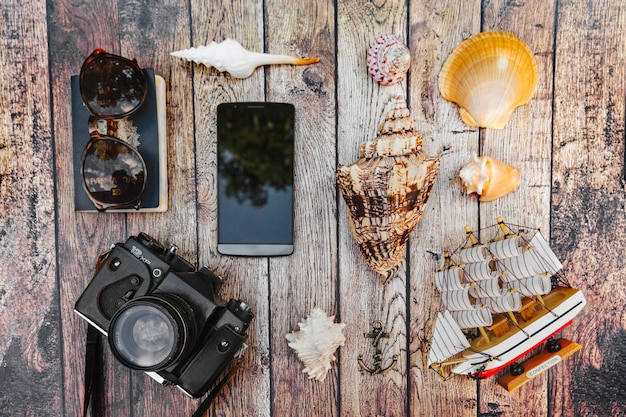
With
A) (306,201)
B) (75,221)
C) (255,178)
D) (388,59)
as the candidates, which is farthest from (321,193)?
(75,221)

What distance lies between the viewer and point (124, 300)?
0.77m

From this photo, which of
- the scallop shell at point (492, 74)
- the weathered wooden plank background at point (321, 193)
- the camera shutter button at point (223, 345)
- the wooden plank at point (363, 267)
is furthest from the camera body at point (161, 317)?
the scallop shell at point (492, 74)

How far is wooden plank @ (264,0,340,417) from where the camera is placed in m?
0.86

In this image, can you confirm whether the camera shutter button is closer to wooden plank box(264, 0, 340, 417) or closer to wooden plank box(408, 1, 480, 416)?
wooden plank box(264, 0, 340, 417)

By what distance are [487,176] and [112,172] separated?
28.4 inches

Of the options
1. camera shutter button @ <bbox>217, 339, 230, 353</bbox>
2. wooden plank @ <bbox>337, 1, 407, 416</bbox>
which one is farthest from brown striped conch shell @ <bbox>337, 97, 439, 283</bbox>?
camera shutter button @ <bbox>217, 339, 230, 353</bbox>

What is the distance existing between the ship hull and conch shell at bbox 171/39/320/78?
680mm

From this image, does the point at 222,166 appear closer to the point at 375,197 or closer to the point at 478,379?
the point at 375,197

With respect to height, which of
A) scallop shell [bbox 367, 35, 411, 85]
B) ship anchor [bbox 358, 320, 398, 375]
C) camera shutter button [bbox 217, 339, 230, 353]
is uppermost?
scallop shell [bbox 367, 35, 411, 85]

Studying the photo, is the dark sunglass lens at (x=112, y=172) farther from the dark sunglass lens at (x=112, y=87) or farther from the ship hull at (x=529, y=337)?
the ship hull at (x=529, y=337)

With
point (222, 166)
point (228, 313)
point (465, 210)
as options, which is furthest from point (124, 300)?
point (465, 210)

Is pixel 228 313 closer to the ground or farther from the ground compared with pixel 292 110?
closer to the ground

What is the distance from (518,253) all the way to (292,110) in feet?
1.67

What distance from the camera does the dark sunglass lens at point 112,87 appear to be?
805mm
